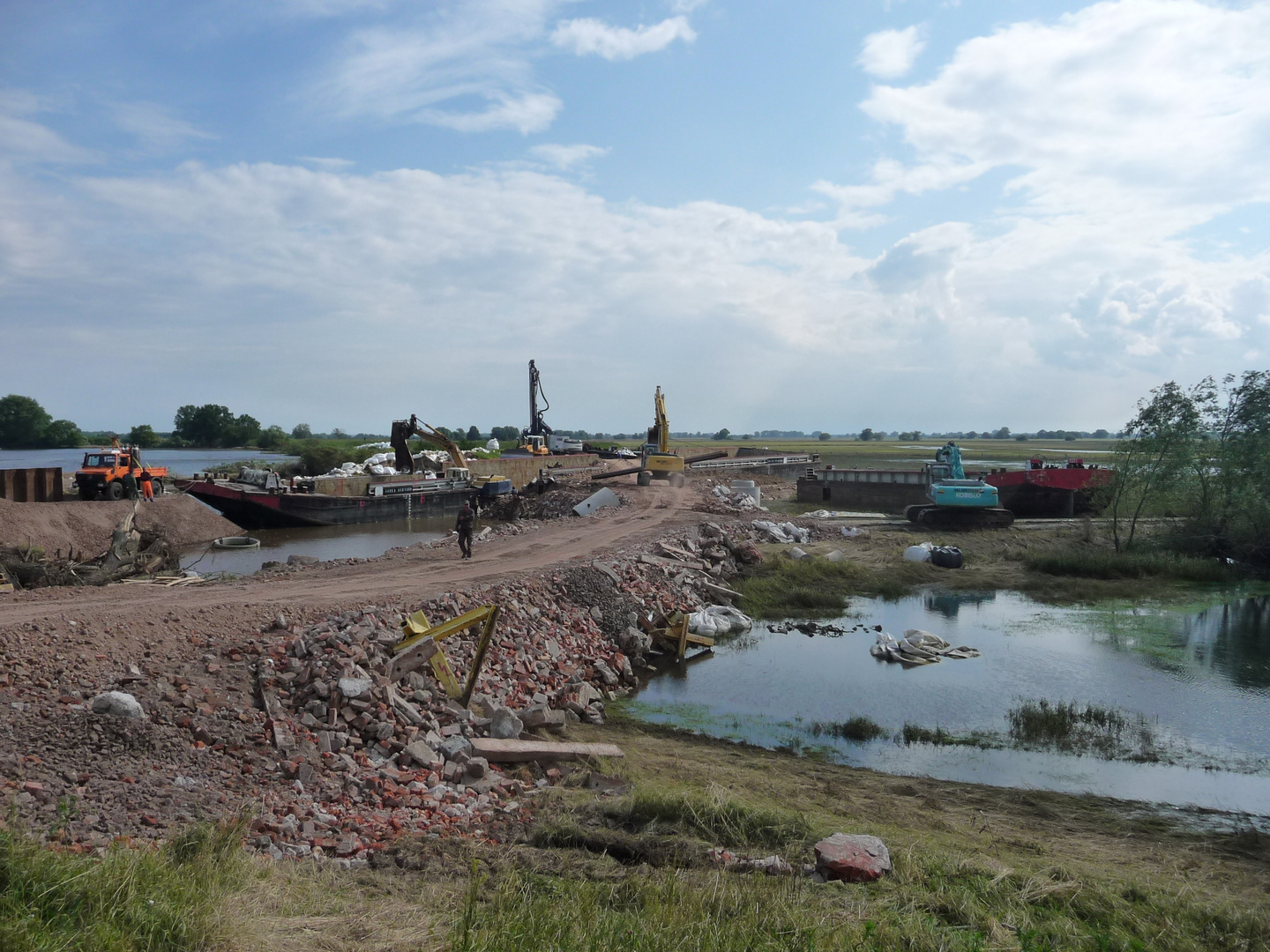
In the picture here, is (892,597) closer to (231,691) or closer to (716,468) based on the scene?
(231,691)

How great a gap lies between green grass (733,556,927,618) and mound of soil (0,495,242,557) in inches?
660

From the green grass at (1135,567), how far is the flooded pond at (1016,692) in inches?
136

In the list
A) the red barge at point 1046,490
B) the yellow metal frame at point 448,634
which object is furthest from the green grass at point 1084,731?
the red barge at point 1046,490

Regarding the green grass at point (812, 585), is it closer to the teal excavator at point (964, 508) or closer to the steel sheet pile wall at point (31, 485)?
the teal excavator at point (964, 508)

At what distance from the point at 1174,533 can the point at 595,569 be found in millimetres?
22495

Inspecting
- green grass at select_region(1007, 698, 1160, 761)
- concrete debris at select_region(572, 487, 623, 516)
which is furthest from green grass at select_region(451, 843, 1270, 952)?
concrete debris at select_region(572, 487, 623, 516)

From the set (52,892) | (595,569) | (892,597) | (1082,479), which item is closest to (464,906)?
(52,892)

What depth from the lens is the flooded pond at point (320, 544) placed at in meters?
27.0

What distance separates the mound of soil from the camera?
25328mm

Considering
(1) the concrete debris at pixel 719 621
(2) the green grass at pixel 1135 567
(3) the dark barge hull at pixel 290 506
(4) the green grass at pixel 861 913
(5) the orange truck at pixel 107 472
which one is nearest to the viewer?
(4) the green grass at pixel 861 913

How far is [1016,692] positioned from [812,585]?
8.66 metres

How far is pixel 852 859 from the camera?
6.40 m

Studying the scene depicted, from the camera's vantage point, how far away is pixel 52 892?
4.36 m

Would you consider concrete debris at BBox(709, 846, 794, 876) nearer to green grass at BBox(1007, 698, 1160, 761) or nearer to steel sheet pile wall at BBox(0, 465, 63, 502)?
green grass at BBox(1007, 698, 1160, 761)
